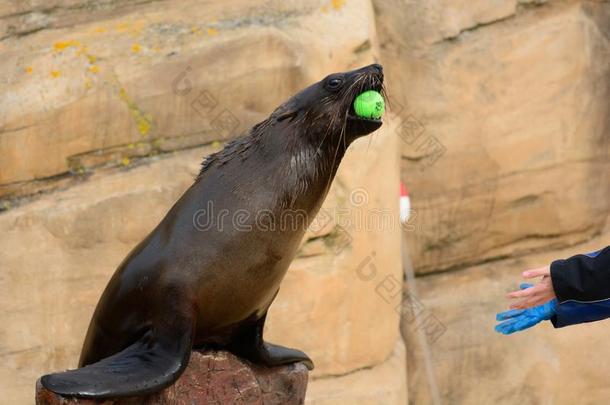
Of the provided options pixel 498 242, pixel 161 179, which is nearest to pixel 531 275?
pixel 161 179


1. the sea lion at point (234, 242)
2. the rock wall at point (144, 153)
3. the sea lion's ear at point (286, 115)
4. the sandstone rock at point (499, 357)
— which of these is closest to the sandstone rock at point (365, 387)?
the rock wall at point (144, 153)

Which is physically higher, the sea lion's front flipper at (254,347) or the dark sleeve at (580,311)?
the dark sleeve at (580,311)

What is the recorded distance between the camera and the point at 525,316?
405cm

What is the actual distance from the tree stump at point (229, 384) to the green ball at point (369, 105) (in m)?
1.11

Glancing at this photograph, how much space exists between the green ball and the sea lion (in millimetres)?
23

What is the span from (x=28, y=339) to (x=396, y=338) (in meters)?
2.42

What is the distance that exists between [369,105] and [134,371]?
134 centimetres

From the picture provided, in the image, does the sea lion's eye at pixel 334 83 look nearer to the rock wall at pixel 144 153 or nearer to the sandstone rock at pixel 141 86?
the rock wall at pixel 144 153

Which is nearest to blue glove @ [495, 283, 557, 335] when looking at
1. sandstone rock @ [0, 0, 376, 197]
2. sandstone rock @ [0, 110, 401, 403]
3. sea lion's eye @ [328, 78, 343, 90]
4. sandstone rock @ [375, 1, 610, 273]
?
sea lion's eye @ [328, 78, 343, 90]

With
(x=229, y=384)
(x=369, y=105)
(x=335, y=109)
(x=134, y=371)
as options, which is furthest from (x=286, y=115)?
(x=134, y=371)

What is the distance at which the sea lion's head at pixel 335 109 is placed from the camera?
4086mm

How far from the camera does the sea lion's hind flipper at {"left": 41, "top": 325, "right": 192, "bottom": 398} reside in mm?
3516

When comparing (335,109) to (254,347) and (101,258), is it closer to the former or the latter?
(254,347)

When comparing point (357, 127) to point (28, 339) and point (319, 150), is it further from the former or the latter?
point (28, 339)
